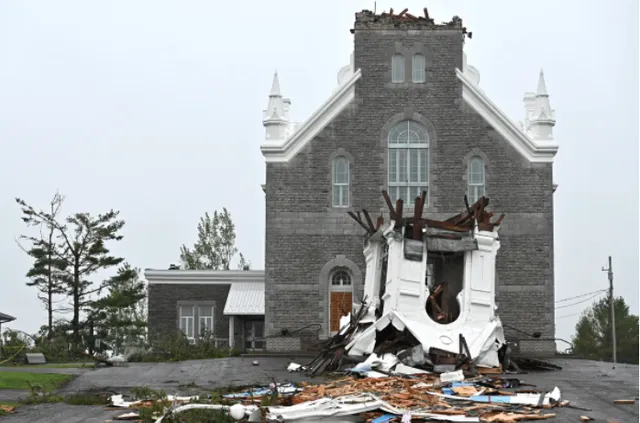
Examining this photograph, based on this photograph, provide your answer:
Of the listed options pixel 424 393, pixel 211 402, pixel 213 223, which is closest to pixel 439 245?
pixel 424 393

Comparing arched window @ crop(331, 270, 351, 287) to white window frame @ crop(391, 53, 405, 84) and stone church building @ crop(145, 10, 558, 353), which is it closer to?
stone church building @ crop(145, 10, 558, 353)

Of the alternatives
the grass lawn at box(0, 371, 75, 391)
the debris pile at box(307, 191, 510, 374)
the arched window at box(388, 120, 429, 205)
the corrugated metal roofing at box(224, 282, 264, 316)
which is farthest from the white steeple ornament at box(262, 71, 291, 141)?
the grass lawn at box(0, 371, 75, 391)

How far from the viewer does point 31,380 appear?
80.0 ft

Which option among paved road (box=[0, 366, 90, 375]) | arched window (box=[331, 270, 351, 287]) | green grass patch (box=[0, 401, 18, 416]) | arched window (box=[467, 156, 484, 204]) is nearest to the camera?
green grass patch (box=[0, 401, 18, 416])

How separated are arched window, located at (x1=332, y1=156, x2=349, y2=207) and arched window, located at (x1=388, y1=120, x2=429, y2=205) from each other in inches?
59.4

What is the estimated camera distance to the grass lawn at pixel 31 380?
23297 mm

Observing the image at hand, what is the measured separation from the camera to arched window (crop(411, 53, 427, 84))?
3975cm

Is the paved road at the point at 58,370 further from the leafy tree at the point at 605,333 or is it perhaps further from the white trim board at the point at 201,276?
the leafy tree at the point at 605,333

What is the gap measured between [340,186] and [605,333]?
3110cm

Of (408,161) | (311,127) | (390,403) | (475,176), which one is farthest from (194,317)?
(390,403)

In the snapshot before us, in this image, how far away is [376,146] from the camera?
128 feet

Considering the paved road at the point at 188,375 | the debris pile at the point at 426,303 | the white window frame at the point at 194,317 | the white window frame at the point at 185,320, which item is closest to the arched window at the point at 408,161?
the paved road at the point at 188,375

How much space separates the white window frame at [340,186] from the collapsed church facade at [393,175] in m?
0.03

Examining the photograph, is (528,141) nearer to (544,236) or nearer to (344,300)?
(544,236)
